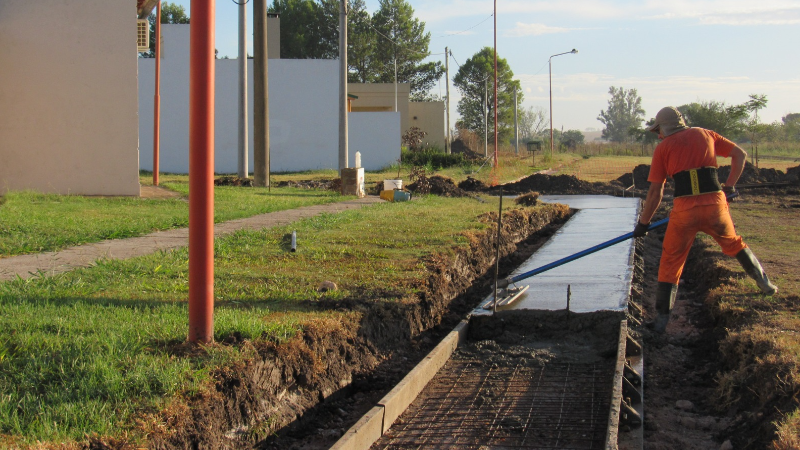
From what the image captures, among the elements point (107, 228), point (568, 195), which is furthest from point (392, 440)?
point (568, 195)

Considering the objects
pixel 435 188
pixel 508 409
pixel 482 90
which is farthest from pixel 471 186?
pixel 482 90

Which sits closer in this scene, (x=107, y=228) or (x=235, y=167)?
(x=107, y=228)

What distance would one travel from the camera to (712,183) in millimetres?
6586

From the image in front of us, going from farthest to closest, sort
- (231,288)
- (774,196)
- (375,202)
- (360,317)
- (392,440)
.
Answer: (774,196)
(375,202)
(231,288)
(360,317)
(392,440)

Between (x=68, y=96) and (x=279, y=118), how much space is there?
671 inches

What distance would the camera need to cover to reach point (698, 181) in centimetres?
661

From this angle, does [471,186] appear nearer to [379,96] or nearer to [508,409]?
[508,409]

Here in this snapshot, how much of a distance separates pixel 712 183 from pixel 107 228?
7.29 m

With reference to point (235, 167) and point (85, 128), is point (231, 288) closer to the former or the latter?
point (85, 128)

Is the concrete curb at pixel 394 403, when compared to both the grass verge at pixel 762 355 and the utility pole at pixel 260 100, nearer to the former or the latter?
the grass verge at pixel 762 355

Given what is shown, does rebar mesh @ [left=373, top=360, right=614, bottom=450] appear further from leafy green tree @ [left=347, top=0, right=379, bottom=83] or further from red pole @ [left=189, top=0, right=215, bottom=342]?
leafy green tree @ [left=347, top=0, right=379, bottom=83]

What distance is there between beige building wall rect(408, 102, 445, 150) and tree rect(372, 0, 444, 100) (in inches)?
206

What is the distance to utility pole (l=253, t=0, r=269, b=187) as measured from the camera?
63.6ft

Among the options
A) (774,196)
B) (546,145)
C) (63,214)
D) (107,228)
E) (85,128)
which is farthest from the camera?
(546,145)
